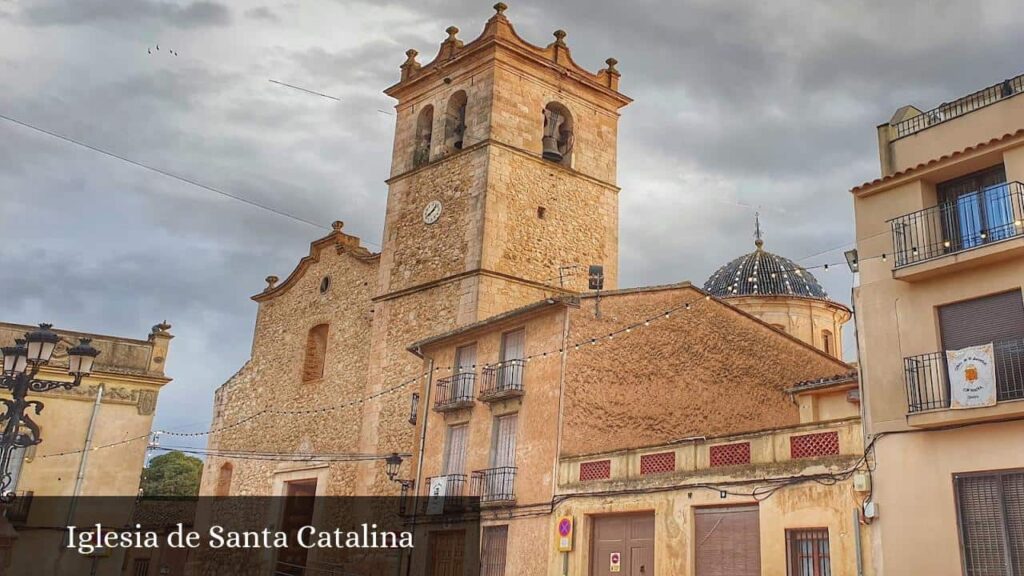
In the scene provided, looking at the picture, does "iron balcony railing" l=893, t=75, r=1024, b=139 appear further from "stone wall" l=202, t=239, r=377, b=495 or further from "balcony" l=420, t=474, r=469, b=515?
"stone wall" l=202, t=239, r=377, b=495

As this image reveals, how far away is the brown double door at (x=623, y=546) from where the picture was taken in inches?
621

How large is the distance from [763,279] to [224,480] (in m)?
19.2

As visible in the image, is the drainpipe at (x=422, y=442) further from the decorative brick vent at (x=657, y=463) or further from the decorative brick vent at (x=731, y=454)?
the decorative brick vent at (x=731, y=454)

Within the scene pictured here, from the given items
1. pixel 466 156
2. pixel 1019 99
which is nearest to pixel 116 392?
Result: pixel 466 156

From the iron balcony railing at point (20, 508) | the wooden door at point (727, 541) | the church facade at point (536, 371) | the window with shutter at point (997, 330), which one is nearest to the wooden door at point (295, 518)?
the church facade at point (536, 371)

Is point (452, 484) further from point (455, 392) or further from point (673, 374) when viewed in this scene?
point (673, 374)

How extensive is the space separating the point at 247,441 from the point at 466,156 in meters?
12.2

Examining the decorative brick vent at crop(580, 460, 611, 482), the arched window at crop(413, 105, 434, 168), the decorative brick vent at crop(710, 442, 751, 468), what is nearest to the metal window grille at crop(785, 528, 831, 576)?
the decorative brick vent at crop(710, 442, 751, 468)

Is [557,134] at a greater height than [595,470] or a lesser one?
greater

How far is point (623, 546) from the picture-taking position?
16125 millimetres

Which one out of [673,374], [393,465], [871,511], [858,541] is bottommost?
[858,541]

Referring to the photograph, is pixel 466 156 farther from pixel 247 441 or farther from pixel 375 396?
pixel 247 441

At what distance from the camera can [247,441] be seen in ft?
104

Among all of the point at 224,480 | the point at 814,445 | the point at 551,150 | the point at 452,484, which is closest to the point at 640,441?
the point at 452,484
